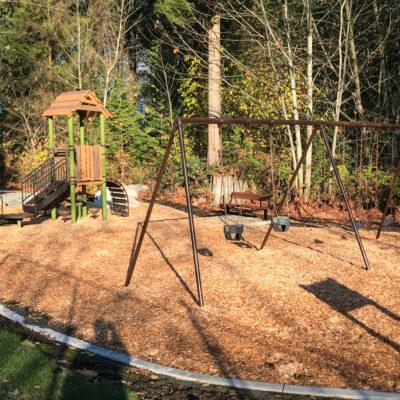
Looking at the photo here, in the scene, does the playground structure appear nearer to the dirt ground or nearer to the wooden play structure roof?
the wooden play structure roof

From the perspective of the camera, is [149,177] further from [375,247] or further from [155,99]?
[375,247]

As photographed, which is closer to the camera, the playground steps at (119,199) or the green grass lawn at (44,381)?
the green grass lawn at (44,381)

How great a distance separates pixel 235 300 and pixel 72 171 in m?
7.11

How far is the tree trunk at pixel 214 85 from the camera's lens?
53.4 ft

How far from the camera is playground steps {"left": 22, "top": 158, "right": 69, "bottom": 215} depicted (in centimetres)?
1184

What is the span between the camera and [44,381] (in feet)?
12.6

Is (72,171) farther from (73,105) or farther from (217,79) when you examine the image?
(217,79)

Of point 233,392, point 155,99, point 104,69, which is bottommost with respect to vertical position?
point 233,392

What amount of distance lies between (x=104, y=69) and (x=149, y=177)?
7832 millimetres

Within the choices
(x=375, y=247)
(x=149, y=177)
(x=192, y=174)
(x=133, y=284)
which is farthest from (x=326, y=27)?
(x=133, y=284)

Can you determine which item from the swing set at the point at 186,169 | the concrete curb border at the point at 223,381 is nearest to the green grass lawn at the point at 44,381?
the concrete curb border at the point at 223,381

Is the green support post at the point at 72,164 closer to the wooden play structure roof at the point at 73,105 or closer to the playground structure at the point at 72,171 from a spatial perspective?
the playground structure at the point at 72,171

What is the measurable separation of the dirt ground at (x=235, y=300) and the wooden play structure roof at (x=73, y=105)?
11.3 ft

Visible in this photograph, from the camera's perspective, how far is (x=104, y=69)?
23.4 meters
